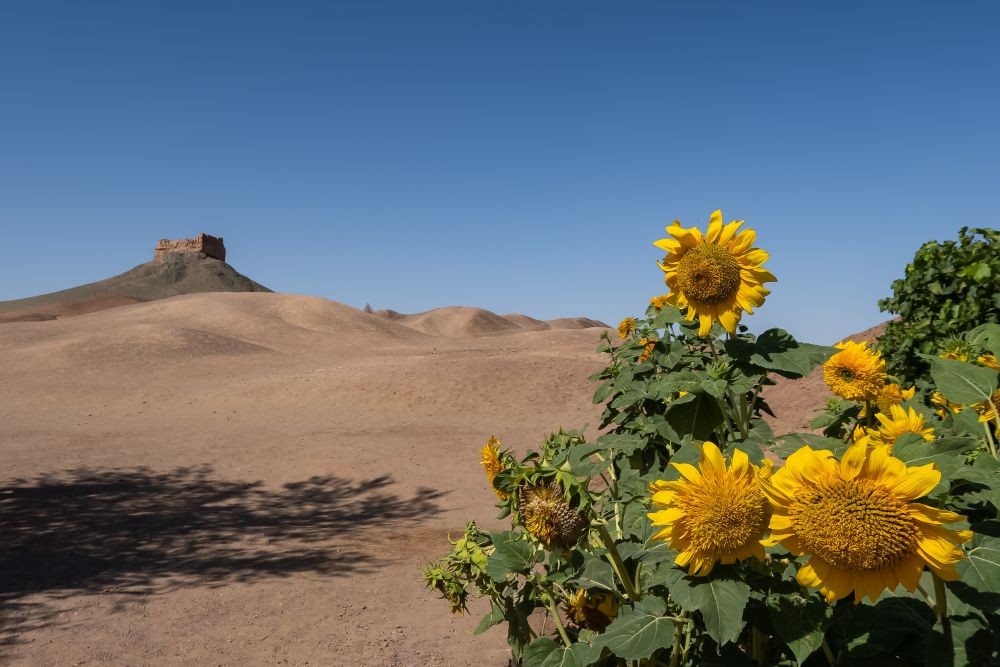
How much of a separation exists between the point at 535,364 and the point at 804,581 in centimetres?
1452

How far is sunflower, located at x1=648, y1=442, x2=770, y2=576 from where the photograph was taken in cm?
115

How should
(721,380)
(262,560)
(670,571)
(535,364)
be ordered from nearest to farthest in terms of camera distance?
1. (670,571)
2. (721,380)
3. (262,560)
4. (535,364)

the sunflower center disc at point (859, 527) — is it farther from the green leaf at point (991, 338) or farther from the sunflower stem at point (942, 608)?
the green leaf at point (991, 338)

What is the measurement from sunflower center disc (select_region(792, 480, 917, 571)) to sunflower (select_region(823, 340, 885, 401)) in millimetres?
1249

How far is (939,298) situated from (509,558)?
17.6 feet

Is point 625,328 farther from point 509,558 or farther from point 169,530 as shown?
point 169,530

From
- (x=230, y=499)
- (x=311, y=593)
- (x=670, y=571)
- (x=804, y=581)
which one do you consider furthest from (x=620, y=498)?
(x=230, y=499)

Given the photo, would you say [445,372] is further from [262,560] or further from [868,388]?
[868,388]

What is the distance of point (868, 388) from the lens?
2.13m

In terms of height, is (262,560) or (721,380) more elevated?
(721,380)

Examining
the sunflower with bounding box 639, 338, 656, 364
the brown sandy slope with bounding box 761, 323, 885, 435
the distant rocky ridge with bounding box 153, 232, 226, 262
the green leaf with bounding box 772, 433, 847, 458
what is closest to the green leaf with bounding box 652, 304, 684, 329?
the green leaf with bounding box 772, 433, 847, 458

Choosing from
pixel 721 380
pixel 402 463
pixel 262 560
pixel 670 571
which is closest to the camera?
pixel 670 571

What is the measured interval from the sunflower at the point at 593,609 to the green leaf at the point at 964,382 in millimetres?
969

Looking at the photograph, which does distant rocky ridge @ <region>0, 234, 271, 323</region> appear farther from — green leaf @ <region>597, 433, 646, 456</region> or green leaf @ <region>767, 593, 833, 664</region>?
green leaf @ <region>767, 593, 833, 664</region>
